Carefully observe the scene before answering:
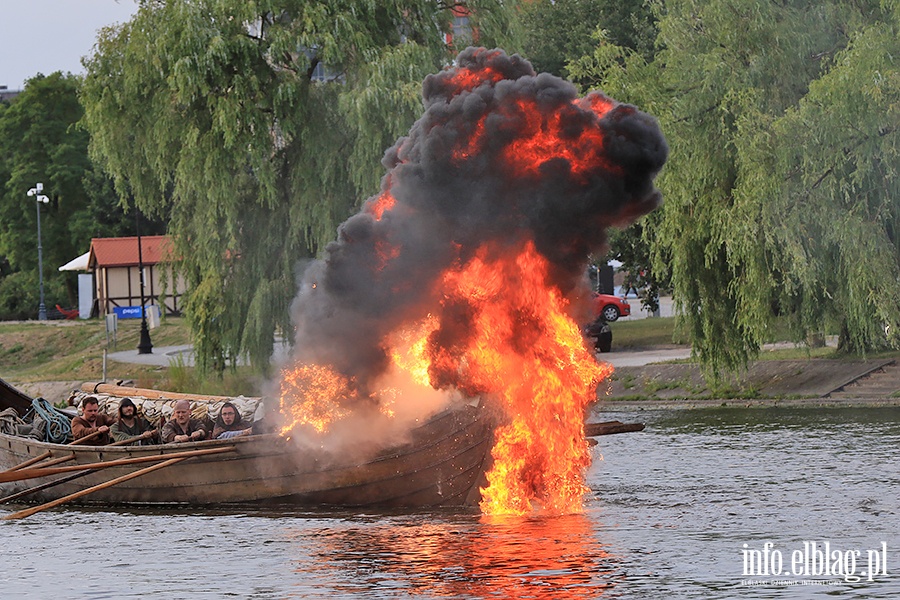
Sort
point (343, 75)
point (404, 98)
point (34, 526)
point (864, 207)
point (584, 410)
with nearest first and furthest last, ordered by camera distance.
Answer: point (584, 410), point (34, 526), point (864, 207), point (404, 98), point (343, 75)

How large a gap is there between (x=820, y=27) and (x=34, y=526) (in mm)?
21168

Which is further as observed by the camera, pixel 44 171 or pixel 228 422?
pixel 44 171

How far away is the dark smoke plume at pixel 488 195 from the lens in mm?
20562

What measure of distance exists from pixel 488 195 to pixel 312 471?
17.1 feet

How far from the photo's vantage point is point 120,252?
82375 millimetres

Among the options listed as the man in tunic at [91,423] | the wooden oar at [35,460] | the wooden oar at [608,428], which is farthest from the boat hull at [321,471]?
the wooden oar at [608,428]

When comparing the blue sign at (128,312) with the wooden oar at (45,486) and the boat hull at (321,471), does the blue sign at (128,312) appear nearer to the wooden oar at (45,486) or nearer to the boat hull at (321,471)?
the wooden oar at (45,486)

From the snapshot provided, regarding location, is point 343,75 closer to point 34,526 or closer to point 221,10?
point 221,10

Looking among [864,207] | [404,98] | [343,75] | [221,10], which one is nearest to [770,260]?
[864,207]

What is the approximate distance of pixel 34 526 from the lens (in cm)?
2380

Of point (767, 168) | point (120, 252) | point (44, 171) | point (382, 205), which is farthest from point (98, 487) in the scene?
point (44, 171)

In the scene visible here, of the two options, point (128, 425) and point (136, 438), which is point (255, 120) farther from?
point (136, 438)

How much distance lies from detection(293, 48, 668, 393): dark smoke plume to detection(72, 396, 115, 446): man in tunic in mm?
6470

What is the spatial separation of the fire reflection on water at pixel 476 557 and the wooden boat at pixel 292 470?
0.60 meters
